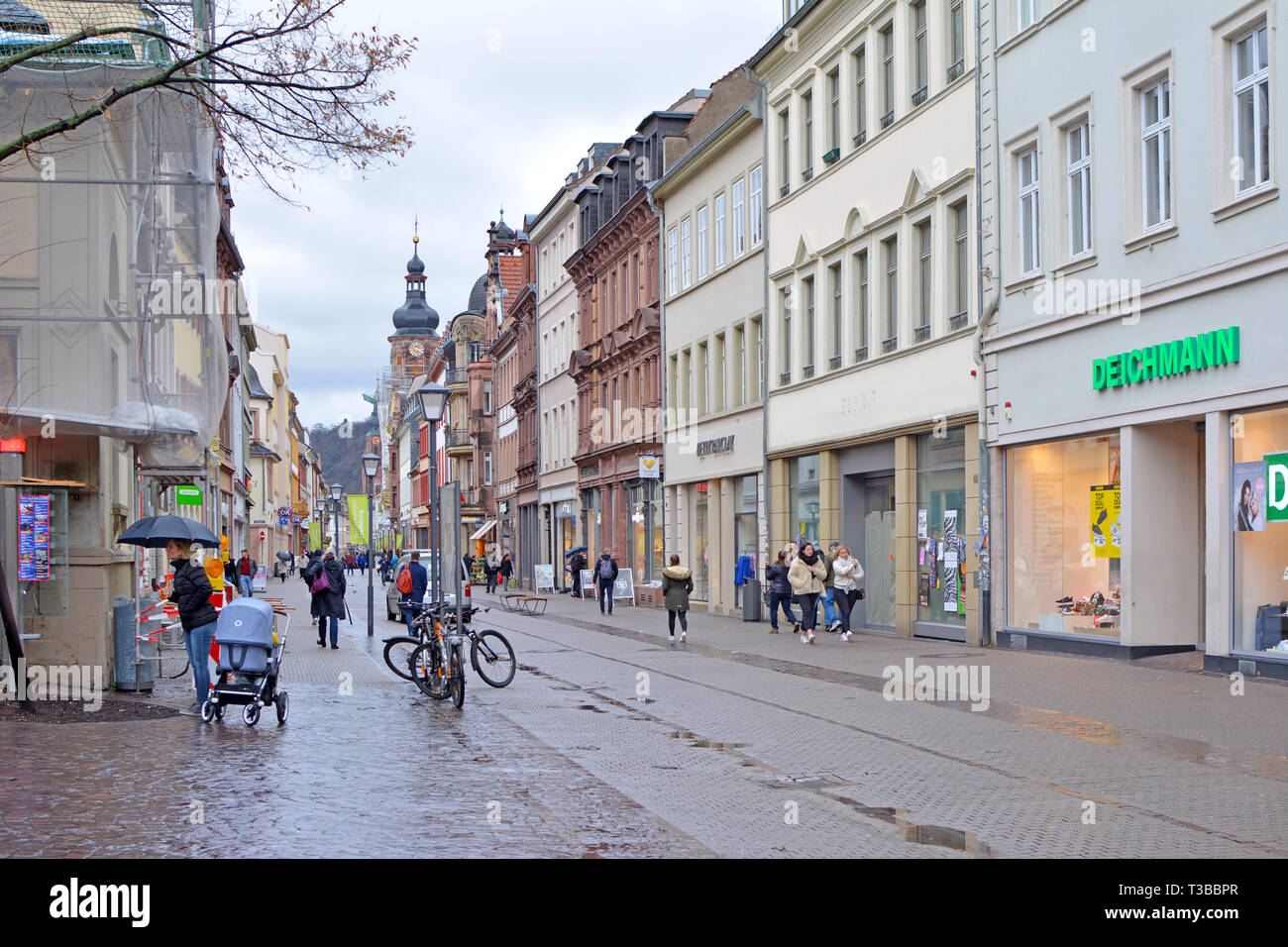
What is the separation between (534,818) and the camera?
371 inches

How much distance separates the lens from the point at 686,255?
4238 cm

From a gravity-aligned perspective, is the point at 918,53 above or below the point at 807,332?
above

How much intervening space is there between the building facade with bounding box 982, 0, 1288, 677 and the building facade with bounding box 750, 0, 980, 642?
141 cm

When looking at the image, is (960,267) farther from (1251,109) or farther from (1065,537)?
(1251,109)

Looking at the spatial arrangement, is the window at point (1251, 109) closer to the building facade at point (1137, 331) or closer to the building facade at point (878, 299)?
the building facade at point (1137, 331)

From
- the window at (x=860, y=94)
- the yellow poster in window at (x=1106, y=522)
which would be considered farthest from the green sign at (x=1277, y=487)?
the window at (x=860, y=94)

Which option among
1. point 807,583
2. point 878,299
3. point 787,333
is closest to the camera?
point 807,583

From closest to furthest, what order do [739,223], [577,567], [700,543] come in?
[739,223] → [700,543] → [577,567]

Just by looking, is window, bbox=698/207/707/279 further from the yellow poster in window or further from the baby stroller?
the baby stroller

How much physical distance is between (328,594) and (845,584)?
910 cm

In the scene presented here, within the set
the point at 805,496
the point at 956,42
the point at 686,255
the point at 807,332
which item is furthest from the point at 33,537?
the point at 686,255

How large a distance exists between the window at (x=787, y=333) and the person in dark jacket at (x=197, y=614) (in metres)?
20.3
